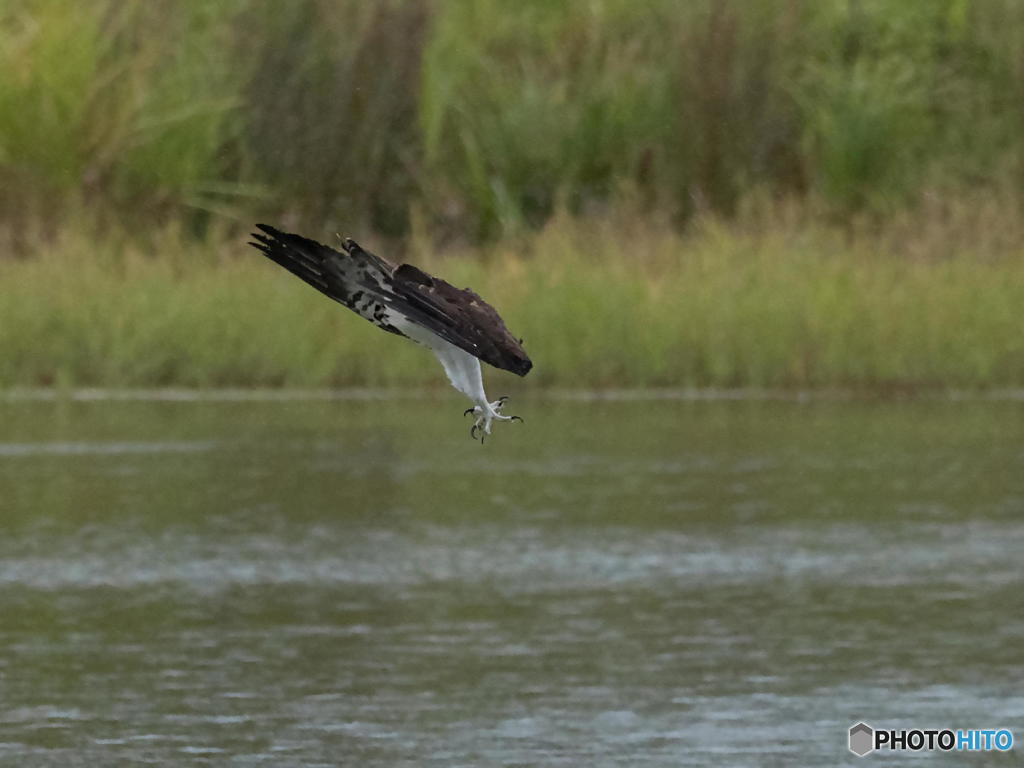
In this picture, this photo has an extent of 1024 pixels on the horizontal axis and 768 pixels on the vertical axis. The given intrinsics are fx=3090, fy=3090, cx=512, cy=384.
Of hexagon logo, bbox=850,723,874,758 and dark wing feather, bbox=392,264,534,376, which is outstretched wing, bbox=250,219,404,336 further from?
hexagon logo, bbox=850,723,874,758

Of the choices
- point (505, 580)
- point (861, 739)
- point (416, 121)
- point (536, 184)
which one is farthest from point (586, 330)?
point (861, 739)

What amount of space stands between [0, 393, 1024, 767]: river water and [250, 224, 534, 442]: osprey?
4.69 meters

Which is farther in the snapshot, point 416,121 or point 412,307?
point 416,121

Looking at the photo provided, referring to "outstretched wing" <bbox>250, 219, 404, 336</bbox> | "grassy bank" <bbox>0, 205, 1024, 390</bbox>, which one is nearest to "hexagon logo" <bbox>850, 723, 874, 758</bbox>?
"outstretched wing" <bbox>250, 219, 404, 336</bbox>

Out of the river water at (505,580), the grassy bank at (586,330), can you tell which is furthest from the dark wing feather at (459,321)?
the grassy bank at (586,330)

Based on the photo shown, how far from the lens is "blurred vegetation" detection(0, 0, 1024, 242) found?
26578mm

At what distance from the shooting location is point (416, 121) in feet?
88.9

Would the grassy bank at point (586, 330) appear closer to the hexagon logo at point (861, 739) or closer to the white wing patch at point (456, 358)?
the hexagon logo at point (861, 739)

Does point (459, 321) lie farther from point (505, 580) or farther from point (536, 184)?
point (536, 184)

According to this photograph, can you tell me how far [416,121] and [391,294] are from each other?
20765 millimetres

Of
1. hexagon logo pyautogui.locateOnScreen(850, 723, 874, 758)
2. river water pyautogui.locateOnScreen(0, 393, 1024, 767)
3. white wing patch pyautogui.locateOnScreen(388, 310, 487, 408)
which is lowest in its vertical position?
hexagon logo pyautogui.locateOnScreen(850, 723, 874, 758)

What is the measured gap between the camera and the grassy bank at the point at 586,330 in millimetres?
22844

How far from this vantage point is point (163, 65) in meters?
27.2

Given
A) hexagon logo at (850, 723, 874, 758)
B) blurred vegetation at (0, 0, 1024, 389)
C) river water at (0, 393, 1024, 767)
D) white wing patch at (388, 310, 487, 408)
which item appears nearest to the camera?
white wing patch at (388, 310, 487, 408)
